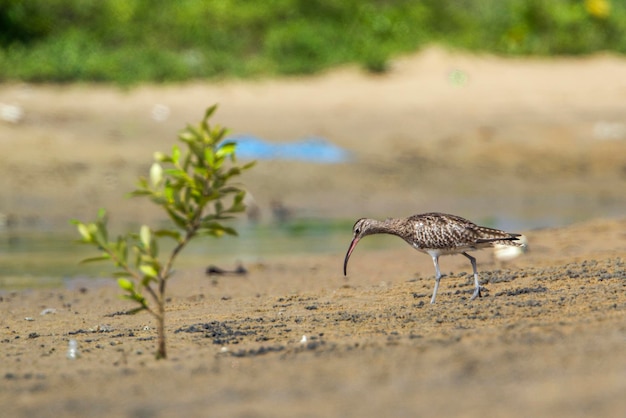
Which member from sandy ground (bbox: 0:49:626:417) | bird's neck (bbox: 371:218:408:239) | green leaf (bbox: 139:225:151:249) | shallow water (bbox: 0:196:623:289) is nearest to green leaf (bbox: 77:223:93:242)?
green leaf (bbox: 139:225:151:249)

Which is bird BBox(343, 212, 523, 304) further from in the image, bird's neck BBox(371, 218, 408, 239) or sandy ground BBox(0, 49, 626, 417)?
sandy ground BBox(0, 49, 626, 417)

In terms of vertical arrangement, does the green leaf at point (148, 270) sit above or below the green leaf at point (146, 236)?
below

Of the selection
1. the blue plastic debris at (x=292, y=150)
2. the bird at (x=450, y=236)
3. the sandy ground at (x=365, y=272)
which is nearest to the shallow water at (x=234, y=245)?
the sandy ground at (x=365, y=272)

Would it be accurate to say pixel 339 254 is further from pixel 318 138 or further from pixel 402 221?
pixel 318 138

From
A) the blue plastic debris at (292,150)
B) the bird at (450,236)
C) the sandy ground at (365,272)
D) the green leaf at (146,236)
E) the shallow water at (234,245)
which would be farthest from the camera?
the blue plastic debris at (292,150)

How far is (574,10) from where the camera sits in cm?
2550

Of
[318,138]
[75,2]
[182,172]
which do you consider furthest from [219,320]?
[75,2]

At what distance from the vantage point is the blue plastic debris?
62.5 ft

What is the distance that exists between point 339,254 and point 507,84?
10.9 meters

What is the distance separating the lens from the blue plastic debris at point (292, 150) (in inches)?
750

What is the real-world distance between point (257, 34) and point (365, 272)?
13.4 metres

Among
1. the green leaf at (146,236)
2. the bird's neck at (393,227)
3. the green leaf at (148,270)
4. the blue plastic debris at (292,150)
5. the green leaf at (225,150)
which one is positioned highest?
the blue plastic debris at (292,150)

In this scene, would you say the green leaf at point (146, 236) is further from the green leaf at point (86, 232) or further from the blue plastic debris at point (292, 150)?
the blue plastic debris at point (292, 150)

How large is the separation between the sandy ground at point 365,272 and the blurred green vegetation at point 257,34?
56 cm
